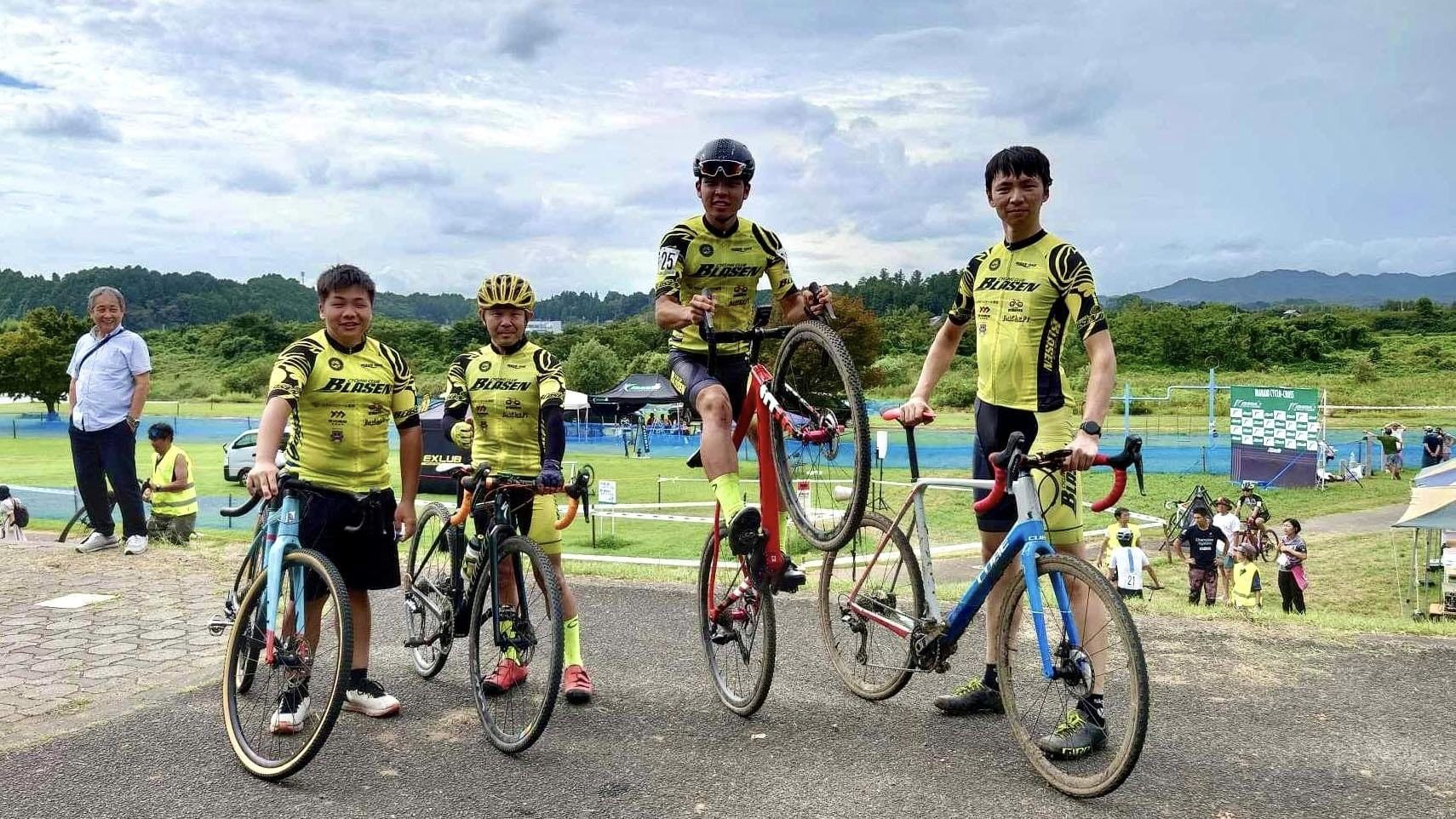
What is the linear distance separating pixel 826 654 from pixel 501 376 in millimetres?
2532

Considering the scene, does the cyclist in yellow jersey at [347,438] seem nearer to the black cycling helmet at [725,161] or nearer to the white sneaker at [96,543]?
the black cycling helmet at [725,161]

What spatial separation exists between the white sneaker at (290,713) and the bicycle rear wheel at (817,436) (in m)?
2.50

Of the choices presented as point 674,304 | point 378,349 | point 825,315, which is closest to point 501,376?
point 378,349

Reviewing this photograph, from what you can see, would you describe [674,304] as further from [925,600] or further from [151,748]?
[151,748]

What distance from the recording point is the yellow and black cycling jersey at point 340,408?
491cm

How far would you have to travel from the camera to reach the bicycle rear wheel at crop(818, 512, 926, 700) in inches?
Result: 197

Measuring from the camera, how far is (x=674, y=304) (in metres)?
4.86

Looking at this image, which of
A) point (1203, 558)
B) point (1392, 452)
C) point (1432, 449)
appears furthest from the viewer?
point (1392, 452)

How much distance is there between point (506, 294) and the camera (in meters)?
5.56

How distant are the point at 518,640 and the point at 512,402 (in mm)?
1365

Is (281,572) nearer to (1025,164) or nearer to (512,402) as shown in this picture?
(512,402)

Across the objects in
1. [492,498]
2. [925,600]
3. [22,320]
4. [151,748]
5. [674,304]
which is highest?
[22,320]

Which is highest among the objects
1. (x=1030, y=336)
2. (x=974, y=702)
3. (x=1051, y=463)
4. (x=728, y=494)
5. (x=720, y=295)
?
(x=720, y=295)

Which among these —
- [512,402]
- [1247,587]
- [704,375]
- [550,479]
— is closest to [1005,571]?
[704,375]
